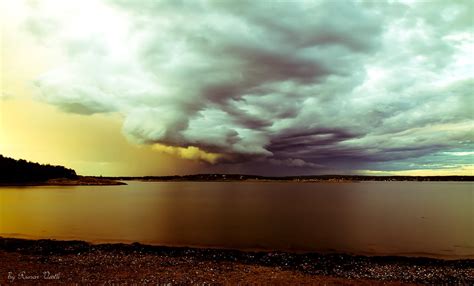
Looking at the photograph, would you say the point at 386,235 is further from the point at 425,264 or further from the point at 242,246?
the point at 242,246

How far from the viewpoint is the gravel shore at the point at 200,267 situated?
22.4 meters

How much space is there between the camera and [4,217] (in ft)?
204

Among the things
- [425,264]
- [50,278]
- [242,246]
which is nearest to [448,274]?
[425,264]

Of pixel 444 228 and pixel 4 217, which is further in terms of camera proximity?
pixel 4 217

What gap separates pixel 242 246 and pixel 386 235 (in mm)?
20300

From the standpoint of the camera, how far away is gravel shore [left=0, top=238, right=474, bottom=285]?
73.5ft

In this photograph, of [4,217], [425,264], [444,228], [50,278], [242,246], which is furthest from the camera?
Answer: [4,217]

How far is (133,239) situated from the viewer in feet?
136

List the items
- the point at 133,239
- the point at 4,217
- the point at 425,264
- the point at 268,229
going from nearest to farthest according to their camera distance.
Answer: the point at 425,264, the point at 133,239, the point at 268,229, the point at 4,217

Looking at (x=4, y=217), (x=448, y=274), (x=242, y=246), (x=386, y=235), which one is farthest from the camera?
(x=4, y=217)

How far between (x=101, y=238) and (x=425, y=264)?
3452 cm

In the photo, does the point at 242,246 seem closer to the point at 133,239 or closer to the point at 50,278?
the point at 133,239

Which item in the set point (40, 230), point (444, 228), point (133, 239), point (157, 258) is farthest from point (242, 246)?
point (444, 228)

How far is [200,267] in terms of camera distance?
26203mm
